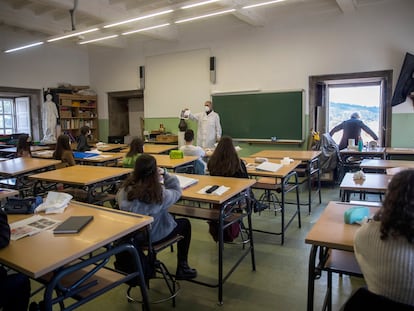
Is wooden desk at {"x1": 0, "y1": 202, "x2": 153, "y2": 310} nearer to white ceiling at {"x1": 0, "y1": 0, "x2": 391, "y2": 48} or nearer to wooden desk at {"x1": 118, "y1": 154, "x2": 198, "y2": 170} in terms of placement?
wooden desk at {"x1": 118, "y1": 154, "x2": 198, "y2": 170}

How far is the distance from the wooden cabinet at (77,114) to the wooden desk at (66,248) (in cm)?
716

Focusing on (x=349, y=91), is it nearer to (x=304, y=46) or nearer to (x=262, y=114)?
(x=304, y=46)

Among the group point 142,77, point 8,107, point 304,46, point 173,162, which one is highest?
point 304,46

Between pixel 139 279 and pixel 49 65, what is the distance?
8372mm

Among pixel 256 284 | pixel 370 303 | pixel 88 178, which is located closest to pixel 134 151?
pixel 88 178

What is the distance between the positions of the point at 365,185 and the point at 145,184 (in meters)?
1.86

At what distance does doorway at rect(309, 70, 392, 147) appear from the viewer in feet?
19.2

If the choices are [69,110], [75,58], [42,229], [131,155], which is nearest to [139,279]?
[42,229]

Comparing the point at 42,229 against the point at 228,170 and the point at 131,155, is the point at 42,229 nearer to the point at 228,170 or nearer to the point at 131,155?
the point at 228,170

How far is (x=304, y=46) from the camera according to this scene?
6355 mm

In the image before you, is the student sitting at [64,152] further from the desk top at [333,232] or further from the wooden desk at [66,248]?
the desk top at [333,232]

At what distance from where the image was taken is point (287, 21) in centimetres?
648

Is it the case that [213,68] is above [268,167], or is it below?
above

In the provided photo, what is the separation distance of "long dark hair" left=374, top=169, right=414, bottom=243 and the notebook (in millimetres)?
1493
